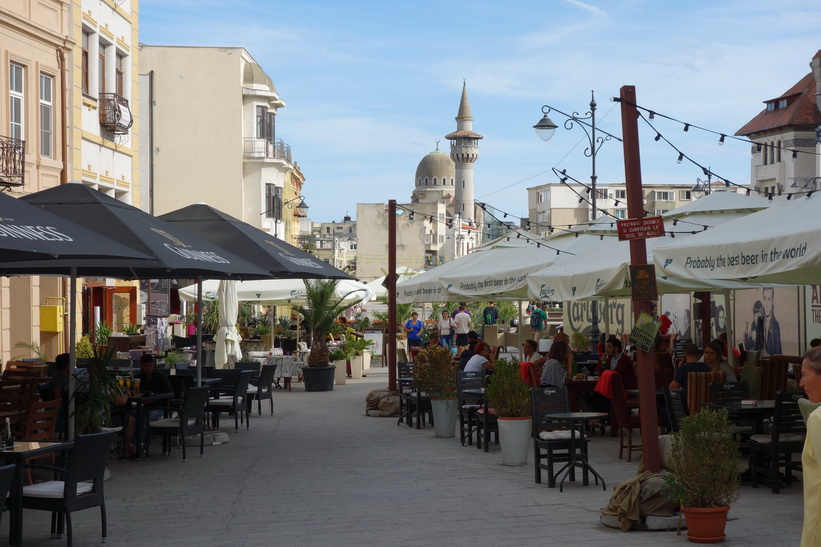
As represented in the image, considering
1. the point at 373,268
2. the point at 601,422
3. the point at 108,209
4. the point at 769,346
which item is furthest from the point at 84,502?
the point at 373,268

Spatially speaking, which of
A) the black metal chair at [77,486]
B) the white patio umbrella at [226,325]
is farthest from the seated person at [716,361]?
the white patio umbrella at [226,325]

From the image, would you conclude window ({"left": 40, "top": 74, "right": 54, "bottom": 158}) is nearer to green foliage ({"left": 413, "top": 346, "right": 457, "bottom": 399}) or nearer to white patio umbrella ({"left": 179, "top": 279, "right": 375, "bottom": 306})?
white patio umbrella ({"left": 179, "top": 279, "right": 375, "bottom": 306})

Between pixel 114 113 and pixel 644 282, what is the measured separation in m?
21.7

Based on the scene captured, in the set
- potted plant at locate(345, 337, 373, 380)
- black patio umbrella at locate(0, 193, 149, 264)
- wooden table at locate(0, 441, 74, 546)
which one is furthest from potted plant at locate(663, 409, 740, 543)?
potted plant at locate(345, 337, 373, 380)

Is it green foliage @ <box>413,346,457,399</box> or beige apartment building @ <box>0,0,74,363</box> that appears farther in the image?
beige apartment building @ <box>0,0,74,363</box>

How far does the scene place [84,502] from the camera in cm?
866

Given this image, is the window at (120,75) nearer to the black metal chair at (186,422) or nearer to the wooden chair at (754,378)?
the black metal chair at (186,422)

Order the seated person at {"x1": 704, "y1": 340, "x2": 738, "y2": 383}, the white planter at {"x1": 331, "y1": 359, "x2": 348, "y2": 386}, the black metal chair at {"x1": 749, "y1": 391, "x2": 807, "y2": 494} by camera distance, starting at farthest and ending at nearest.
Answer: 1. the white planter at {"x1": 331, "y1": 359, "x2": 348, "y2": 386}
2. the seated person at {"x1": 704, "y1": 340, "x2": 738, "y2": 383}
3. the black metal chair at {"x1": 749, "y1": 391, "x2": 807, "y2": 494}

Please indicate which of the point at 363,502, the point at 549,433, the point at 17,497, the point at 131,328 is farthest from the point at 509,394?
the point at 131,328

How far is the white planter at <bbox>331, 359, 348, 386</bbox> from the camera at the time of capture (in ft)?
93.2

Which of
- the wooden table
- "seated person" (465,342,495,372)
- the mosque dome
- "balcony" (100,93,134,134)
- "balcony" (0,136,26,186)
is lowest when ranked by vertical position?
the wooden table

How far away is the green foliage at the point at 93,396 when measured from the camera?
11.8m

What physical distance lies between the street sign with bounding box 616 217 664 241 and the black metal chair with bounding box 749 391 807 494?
2.45 metres

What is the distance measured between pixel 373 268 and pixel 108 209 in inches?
4149
